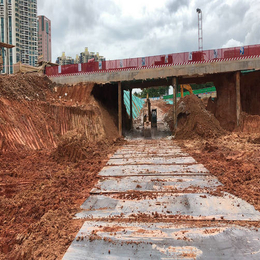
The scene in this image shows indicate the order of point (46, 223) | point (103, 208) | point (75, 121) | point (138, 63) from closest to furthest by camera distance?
point (46, 223) → point (103, 208) → point (75, 121) → point (138, 63)

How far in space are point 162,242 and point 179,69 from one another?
15.7m

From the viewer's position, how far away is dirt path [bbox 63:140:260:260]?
309 cm

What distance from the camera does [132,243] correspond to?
3.27 m

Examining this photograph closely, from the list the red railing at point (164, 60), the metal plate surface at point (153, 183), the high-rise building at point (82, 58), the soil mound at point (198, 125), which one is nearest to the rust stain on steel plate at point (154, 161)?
the metal plate surface at point (153, 183)

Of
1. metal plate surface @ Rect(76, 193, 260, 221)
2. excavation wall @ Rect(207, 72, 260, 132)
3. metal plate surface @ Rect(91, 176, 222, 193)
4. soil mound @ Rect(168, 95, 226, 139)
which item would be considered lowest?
metal plate surface @ Rect(76, 193, 260, 221)

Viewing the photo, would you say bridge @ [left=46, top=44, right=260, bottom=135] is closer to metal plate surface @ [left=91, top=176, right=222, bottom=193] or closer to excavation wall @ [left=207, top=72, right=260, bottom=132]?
excavation wall @ [left=207, top=72, right=260, bottom=132]

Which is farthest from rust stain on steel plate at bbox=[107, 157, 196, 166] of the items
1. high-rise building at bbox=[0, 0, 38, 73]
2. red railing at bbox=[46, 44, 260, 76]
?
high-rise building at bbox=[0, 0, 38, 73]

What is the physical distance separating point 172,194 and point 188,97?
661 inches

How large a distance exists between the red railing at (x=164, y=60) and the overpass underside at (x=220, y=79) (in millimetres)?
328

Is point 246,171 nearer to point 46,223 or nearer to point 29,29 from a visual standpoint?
point 46,223

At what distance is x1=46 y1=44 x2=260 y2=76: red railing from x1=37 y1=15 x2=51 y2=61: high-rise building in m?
89.5

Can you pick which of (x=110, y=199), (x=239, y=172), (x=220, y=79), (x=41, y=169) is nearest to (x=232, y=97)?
(x=220, y=79)

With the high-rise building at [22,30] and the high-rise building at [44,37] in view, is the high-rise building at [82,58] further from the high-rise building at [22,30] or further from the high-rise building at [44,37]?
the high-rise building at [22,30]

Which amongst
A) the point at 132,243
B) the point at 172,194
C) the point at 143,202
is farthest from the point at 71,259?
the point at 172,194
